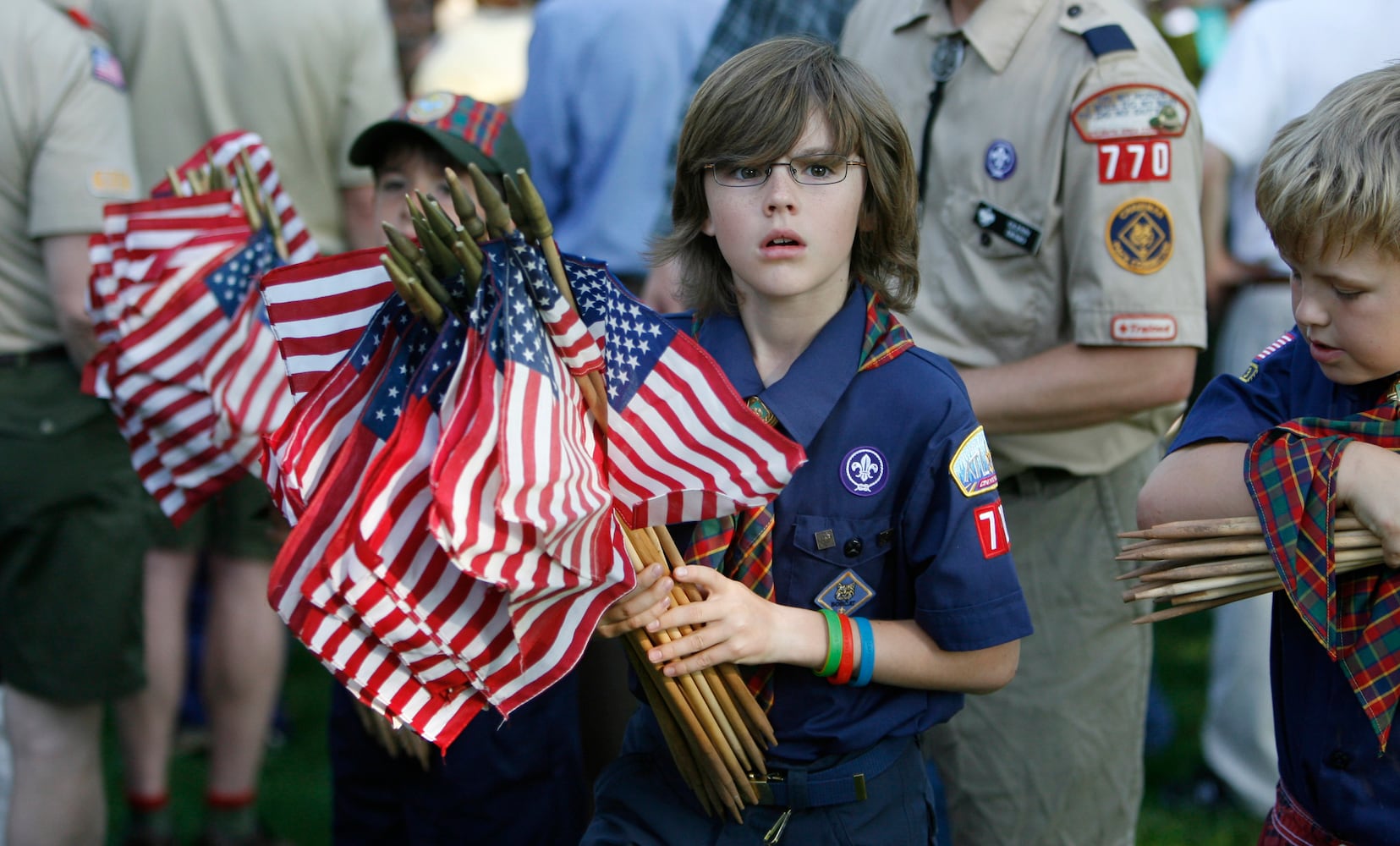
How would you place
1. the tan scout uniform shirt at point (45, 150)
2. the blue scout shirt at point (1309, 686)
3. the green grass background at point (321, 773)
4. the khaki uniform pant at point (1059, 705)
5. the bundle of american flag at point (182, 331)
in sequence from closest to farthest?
1. the blue scout shirt at point (1309, 686)
2. the khaki uniform pant at point (1059, 705)
3. the bundle of american flag at point (182, 331)
4. the tan scout uniform shirt at point (45, 150)
5. the green grass background at point (321, 773)

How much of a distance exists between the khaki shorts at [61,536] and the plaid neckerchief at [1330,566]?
3.16 m

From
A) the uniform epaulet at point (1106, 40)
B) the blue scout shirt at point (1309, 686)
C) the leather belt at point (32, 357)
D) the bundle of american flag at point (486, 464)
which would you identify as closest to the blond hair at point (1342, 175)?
the blue scout shirt at point (1309, 686)

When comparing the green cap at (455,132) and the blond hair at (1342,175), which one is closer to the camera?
the blond hair at (1342,175)

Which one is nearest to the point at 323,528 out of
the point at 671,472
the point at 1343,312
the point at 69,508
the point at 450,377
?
the point at 450,377

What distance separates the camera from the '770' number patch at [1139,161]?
115 inches

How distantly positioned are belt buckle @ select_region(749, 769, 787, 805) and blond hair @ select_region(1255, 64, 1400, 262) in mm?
1215

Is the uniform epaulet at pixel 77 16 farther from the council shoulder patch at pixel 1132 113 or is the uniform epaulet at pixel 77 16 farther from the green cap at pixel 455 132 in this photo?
the council shoulder patch at pixel 1132 113

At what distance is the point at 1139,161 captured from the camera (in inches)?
115

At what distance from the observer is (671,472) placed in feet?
7.35

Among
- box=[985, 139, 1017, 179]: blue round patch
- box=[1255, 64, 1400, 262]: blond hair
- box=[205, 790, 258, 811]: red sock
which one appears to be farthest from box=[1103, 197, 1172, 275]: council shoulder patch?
box=[205, 790, 258, 811]: red sock

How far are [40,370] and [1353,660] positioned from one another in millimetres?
3417

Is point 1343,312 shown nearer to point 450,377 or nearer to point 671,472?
point 671,472

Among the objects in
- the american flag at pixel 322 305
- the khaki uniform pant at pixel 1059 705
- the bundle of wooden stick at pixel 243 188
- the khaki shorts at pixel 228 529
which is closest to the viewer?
the american flag at pixel 322 305

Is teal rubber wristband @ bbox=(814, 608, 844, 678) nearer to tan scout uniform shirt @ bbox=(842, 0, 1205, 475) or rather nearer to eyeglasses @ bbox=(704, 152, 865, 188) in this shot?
eyeglasses @ bbox=(704, 152, 865, 188)
